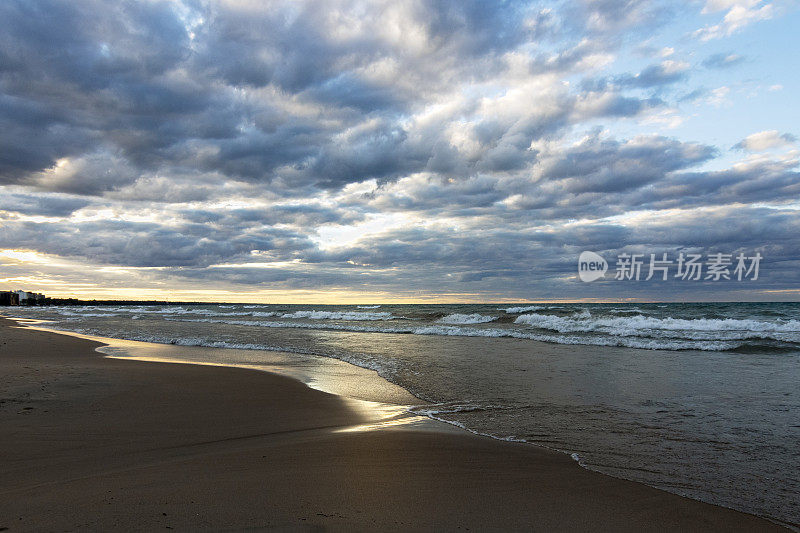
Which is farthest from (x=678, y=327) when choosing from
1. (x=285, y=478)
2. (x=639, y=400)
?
(x=285, y=478)

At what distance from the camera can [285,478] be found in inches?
165

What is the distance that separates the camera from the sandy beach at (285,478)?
3.39 metres

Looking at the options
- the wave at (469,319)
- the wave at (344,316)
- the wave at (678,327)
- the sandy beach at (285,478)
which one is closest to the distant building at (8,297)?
the wave at (344,316)

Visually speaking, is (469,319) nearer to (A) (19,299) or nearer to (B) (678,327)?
(B) (678,327)

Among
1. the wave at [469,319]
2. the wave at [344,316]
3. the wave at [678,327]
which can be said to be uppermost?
the wave at [678,327]

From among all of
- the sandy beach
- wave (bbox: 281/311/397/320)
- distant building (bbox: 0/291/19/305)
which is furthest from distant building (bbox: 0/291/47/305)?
the sandy beach

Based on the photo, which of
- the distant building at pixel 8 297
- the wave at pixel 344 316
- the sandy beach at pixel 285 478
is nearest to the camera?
the sandy beach at pixel 285 478

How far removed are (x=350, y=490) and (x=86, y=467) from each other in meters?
2.71

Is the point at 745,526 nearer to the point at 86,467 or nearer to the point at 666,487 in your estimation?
the point at 666,487

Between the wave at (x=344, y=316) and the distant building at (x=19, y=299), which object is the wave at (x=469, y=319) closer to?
the wave at (x=344, y=316)

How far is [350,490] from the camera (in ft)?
12.9

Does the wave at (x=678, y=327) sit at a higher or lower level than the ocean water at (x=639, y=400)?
higher

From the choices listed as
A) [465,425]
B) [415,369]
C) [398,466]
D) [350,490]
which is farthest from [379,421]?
[415,369]

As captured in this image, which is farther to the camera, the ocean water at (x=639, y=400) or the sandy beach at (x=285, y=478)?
the ocean water at (x=639, y=400)
